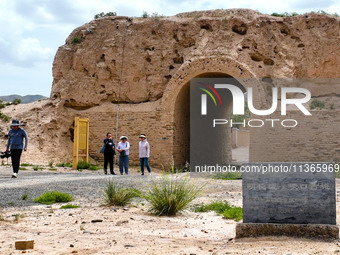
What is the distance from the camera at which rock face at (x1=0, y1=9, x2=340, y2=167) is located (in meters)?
20.3

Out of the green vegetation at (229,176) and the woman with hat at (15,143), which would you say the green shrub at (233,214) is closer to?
the green vegetation at (229,176)

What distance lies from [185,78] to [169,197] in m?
13.1

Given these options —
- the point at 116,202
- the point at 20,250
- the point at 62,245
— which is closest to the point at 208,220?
the point at 116,202

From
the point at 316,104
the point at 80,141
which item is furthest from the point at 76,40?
the point at 316,104

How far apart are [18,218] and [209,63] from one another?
14.5 meters

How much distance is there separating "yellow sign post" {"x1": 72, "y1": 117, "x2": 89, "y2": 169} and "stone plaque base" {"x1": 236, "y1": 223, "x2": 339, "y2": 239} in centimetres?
1413

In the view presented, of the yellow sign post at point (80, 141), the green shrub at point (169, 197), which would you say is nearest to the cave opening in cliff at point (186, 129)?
the yellow sign post at point (80, 141)

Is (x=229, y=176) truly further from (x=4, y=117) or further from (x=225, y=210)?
(x=4, y=117)

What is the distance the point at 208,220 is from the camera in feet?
24.3

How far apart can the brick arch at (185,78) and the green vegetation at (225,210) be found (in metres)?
11.9

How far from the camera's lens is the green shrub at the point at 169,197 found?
7.70m

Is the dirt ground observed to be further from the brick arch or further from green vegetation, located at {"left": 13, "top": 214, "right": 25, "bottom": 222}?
the brick arch

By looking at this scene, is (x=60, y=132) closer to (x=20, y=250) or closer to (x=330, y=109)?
(x=330, y=109)

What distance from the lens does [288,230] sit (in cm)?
575
